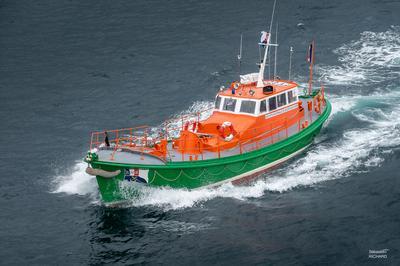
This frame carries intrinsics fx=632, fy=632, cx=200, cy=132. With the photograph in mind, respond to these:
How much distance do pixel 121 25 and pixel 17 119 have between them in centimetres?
1884

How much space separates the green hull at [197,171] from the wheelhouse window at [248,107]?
258cm

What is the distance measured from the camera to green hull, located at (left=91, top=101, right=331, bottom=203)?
35.2 metres

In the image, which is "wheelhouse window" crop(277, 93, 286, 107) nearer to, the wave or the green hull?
the green hull

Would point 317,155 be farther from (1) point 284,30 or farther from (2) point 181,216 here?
(1) point 284,30

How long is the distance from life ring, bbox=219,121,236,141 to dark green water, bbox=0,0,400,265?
343cm

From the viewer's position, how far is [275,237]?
31.7 meters

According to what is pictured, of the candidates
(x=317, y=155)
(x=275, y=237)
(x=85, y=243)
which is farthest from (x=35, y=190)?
(x=317, y=155)

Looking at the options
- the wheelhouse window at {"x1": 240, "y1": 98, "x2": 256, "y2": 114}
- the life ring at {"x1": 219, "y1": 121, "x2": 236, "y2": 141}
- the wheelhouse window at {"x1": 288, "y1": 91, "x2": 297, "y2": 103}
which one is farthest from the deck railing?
the wheelhouse window at {"x1": 240, "y1": 98, "x2": 256, "y2": 114}

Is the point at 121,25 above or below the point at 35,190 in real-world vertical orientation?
above

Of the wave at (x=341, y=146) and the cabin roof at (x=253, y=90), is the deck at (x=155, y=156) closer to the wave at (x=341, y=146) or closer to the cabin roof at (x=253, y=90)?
the wave at (x=341, y=146)

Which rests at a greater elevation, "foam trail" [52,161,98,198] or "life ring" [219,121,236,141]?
"life ring" [219,121,236,141]

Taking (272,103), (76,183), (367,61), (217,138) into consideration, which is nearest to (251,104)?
(272,103)

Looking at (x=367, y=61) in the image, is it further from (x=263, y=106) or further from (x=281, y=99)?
(x=263, y=106)

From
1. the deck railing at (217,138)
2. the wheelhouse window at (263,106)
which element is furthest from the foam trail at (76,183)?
the wheelhouse window at (263,106)
